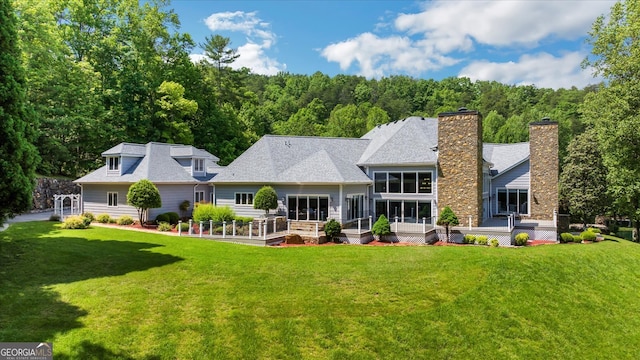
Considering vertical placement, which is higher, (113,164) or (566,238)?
(113,164)

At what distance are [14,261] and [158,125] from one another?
31131mm

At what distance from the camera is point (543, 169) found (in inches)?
1019

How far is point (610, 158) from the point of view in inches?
1062

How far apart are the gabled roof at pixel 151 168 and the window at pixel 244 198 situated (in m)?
4.96

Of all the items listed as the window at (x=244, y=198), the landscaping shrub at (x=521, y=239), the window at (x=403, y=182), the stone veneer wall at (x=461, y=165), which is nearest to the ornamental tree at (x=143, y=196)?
the window at (x=244, y=198)

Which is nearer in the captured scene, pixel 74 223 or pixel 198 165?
pixel 74 223

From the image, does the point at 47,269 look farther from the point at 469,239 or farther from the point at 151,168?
the point at 469,239

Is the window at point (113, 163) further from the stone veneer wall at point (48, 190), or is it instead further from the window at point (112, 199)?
the stone veneer wall at point (48, 190)

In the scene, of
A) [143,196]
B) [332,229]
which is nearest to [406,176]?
[332,229]

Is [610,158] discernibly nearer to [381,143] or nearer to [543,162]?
[543,162]

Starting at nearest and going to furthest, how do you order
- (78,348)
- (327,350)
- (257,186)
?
(78,348) < (327,350) < (257,186)

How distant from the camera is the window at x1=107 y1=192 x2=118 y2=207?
26453 millimetres

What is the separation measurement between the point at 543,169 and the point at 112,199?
30.0 meters

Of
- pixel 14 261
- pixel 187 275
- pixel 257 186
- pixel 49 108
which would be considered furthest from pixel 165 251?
pixel 49 108
